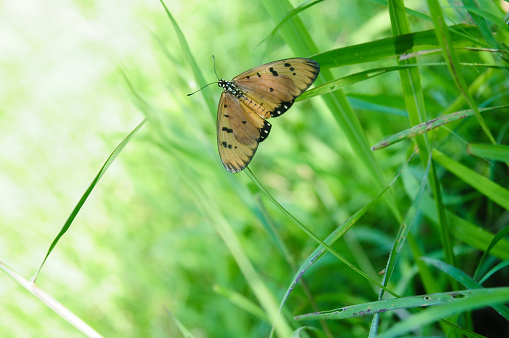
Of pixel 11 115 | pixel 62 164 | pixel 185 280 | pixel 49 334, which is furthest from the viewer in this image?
pixel 11 115

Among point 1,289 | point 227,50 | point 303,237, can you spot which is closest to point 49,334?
point 1,289

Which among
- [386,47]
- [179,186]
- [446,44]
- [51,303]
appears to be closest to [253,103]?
[386,47]

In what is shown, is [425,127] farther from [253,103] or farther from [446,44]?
[253,103]

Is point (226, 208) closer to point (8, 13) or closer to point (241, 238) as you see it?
point (241, 238)

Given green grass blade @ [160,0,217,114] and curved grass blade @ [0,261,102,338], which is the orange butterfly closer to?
green grass blade @ [160,0,217,114]

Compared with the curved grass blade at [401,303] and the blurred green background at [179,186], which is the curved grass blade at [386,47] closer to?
the blurred green background at [179,186]
